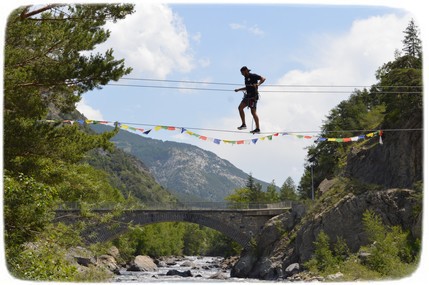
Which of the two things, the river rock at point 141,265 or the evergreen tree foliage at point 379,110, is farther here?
the river rock at point 141,265

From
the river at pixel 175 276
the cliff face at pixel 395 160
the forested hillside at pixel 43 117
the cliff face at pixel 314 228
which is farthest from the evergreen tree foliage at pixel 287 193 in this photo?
the forested hillside at pixel 43 117

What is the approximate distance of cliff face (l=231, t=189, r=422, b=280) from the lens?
3675 centimetres

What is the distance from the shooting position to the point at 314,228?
41312mm

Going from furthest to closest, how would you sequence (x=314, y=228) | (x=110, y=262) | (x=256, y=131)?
(x=110, y=262) → (x=314, y=228) → (x=256, y=131)

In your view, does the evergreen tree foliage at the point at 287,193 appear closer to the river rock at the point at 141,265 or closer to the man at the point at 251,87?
the river rock at the point at 141,265

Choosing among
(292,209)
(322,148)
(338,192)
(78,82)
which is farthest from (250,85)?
(322,148)

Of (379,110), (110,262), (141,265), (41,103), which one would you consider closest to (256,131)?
(41,103)

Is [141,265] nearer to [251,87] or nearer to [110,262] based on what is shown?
[110,262]

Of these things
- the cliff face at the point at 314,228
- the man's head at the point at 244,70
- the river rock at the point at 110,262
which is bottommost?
the river rock at the point at 110,262

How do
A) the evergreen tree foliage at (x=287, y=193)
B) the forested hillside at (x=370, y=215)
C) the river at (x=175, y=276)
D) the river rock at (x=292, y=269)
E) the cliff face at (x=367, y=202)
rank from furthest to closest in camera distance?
the evergreen tree foliage at (x=287, y=193)
the river at (x=175, y=276)
the river rock at (x=292, y=269)
the cliff face at (x=367, y=202)
the forested hillside at (x=370, y=215)

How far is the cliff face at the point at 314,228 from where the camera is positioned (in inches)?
1447

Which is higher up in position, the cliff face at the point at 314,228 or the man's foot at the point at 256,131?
the man's foot at the point at 256,131

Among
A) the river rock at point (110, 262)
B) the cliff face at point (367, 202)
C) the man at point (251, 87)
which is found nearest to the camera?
the man at point (251, 87)

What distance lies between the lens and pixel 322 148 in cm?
6234
